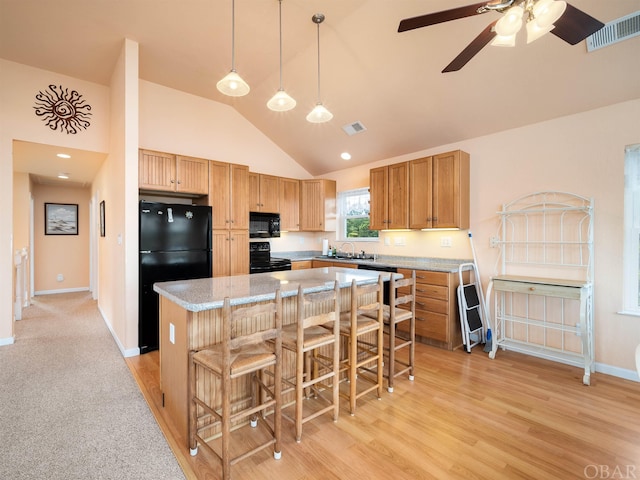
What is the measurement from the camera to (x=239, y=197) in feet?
14.3

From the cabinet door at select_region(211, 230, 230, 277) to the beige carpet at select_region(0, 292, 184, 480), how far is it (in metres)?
1.44

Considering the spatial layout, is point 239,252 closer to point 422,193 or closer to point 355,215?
point 355,215

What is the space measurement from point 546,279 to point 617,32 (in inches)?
84.1

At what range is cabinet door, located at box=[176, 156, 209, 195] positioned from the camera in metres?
3.84

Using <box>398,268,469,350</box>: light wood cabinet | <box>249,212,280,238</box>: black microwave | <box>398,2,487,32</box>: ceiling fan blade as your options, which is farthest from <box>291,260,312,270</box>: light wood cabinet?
<box>398,2,487,32</box>: ceiling fan blade

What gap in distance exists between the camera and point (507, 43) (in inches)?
72.3

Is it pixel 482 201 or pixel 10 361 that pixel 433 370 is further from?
pixel 10 361

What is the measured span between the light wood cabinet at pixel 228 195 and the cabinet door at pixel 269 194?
48cm

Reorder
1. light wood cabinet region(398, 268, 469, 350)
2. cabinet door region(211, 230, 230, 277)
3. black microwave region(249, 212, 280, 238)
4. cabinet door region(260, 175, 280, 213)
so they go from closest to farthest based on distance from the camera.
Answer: light wood cabinet region(398, 268, 469, 350) → cabinet door region(211, 230, 230, 277) → black microwave region(249, 212, 280, 238) → cabinet door region(260, 175, 280, 213)

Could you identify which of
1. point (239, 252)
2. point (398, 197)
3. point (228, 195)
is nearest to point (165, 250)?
point (239, 252)

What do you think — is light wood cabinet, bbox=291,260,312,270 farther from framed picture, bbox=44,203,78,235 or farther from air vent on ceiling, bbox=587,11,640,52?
framed picture, bbox=44,203,78,235

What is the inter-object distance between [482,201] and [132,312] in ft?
13.8

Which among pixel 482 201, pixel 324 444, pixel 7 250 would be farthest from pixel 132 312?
pixel 482 201

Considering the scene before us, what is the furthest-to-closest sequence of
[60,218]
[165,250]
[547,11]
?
[60,218] → [165,250] → [547,11]
